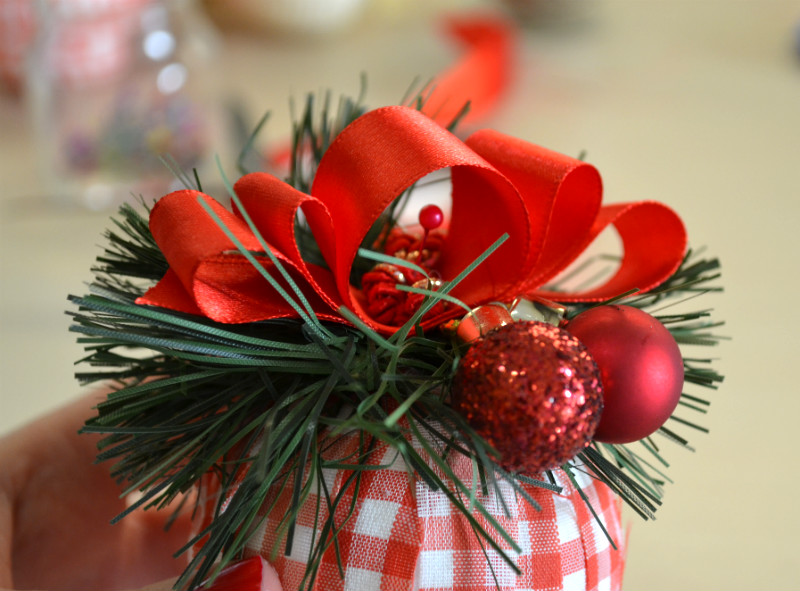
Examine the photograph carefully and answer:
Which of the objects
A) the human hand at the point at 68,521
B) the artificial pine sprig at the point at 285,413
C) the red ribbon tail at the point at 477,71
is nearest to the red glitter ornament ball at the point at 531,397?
the artificial pine sprig at the point at 285,413

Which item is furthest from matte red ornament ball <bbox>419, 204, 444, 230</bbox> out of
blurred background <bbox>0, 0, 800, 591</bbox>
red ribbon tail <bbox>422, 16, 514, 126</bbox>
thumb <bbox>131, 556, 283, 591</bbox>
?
red ribbon tail <bbox>422, 16, 514, 126</bbox>

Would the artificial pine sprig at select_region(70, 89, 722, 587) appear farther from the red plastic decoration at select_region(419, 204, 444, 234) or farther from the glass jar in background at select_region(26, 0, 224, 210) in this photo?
the glass jar in background at select_region(26, 0, 224, 210)

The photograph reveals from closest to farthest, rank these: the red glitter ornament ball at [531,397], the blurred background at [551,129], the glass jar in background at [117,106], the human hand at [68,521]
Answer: the red glitter ornament ball at [531,397] → the human hand at [68,521] → the blurred background at [551,129] → the glass jar in background at [117,106]

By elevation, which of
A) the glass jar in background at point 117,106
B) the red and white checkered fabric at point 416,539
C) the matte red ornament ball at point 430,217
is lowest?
the red and white checkered fabric at point 416,539

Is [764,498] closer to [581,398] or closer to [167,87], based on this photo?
[581,398]

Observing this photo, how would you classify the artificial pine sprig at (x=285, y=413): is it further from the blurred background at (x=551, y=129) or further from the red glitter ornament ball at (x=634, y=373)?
the blurred background at (x=551, y=129)
